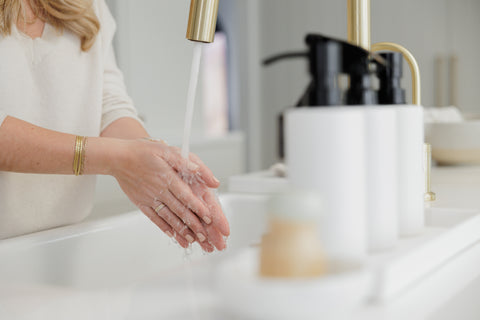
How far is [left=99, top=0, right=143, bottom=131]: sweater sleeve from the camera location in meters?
0.98

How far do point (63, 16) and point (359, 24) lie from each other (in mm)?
529

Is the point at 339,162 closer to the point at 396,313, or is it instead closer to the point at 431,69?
the point at 396,313

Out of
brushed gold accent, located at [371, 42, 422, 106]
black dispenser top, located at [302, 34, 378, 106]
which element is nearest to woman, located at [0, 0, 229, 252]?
brushed gold accent, located at [371, 42, 422, 106]

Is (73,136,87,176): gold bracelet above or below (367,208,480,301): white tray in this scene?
above

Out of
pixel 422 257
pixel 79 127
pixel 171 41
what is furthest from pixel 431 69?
pixel 422 257

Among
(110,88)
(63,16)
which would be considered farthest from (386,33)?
(63,16)

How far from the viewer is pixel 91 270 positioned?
0.78m

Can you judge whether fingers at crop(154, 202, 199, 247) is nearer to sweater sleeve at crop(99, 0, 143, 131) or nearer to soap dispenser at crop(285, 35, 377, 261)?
sweater sleeve at crop(99, 0, 143, 131)

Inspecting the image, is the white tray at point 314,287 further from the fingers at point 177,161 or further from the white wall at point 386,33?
the white wall at point 386,33

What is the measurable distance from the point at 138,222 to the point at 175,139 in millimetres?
1507

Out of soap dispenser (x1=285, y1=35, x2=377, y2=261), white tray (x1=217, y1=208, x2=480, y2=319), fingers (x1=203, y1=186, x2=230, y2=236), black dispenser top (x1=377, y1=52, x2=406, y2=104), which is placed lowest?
fingers (x1=203, y1=186, x2=230, y2=236)

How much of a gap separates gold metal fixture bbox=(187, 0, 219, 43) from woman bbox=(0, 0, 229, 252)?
297 mm

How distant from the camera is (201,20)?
0.43 meters

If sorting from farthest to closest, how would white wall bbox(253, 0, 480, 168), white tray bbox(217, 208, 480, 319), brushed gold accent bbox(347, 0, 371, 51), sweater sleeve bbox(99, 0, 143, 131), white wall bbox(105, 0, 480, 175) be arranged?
white wall bbox(253, 0, 480, 168), white wall bbox(105, 0, 480, 175), sweater sleeve bbox(99, 0, 143, 131), brushed gold accent bbox(347, 0, 371, 51), white tray bbox(217, 208, 480, 319)
